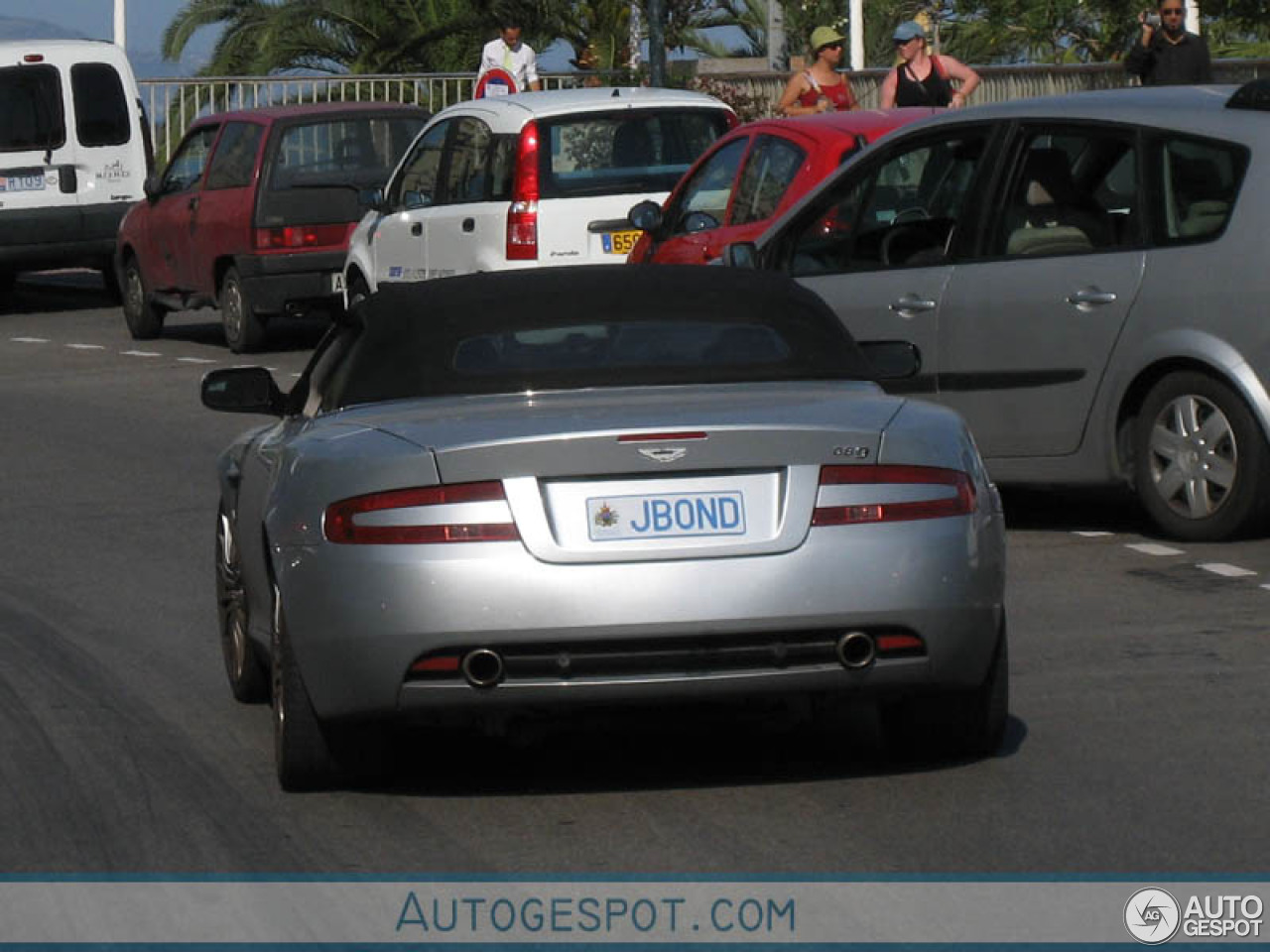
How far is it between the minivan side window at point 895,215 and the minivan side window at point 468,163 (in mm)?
6219

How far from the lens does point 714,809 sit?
688cm

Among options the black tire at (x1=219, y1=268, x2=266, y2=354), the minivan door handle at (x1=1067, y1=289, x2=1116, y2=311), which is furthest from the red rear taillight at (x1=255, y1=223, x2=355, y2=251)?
the minivan door handle at (x1=1067, y1=289, x2=1116, y2=311)

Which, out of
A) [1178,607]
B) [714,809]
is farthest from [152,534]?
[714,809]

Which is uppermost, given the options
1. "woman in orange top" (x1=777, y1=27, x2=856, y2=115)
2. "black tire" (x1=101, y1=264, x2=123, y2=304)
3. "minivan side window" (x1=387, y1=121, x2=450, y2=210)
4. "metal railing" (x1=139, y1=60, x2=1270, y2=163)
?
"woman in orange top" (x1=777, y1=27, x2=856, y2=115)

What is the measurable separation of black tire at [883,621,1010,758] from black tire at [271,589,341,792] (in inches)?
53.8

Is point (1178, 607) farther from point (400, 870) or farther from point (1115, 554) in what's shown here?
point (400, 870)

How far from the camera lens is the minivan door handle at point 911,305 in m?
11.7

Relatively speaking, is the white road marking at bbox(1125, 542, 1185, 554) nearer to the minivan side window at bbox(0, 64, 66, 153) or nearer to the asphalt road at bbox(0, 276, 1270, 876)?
the asphalt road at bbox(0, 276, 1270, 876)

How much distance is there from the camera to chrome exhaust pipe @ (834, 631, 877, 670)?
6.67 meters

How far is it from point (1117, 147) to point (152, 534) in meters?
4.19

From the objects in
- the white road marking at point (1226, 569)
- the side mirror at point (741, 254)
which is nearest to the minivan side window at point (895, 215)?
the side mirror at point (741, 254)

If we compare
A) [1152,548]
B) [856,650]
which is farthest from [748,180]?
[856,650]

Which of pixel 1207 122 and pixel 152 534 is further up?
pixel 1207 122

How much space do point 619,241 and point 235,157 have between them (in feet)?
15.2
